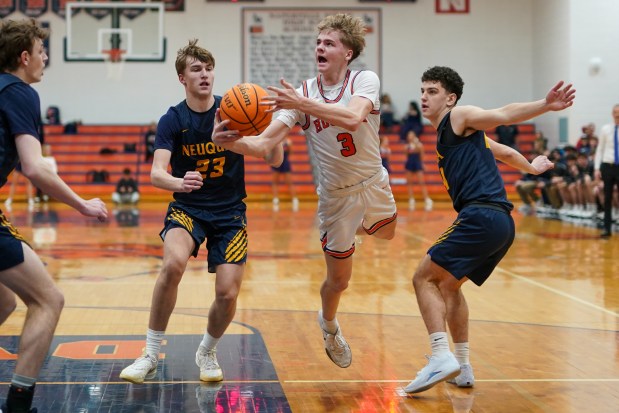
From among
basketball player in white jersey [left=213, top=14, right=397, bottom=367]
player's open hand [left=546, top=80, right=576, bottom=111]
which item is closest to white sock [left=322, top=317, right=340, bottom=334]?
basketball player in white jersey [left=213, top=14, right=397, bottom=367]

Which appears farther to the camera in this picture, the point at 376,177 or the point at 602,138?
the point at 602,138

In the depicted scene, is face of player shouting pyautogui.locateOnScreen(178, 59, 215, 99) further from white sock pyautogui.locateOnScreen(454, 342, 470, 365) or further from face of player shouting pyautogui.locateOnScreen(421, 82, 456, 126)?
white sock pyautogui.locateOnScreen(454, 342, 470, 365)

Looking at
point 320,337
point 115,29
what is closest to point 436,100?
point 320,337

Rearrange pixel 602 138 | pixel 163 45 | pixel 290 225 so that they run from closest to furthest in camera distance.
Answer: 1. pixel 602 138
2. pixel 290 225
3. pixel 163 45

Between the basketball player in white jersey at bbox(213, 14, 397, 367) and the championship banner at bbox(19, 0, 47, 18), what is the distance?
76.0ft

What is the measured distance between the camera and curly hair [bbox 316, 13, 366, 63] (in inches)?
211

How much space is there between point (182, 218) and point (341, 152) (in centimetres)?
109

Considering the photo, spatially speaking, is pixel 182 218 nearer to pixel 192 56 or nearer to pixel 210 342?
pixel 210 342

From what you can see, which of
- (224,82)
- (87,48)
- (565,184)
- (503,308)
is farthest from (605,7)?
(503,308)

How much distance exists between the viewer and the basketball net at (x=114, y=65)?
24.9 m

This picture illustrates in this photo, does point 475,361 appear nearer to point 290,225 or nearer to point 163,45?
point 290,225

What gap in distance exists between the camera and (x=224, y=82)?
27094 mm

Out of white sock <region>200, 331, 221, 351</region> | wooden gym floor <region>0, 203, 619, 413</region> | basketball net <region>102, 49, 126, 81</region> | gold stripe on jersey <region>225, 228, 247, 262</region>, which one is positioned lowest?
wooden gym floor <region>0, 203, 619, 413</region>

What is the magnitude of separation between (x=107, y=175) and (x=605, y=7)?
47.4 ft
